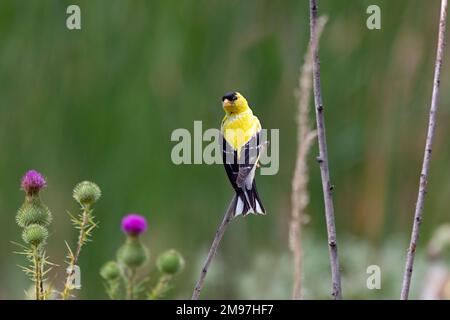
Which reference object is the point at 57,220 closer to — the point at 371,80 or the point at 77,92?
the point at 77,92

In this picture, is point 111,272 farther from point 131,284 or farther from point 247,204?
point 247,204

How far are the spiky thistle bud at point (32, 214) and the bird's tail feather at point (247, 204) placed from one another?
314 millimetres

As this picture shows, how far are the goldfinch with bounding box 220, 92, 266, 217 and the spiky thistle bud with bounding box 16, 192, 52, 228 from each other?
0.29 m

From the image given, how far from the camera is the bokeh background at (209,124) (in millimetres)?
2623

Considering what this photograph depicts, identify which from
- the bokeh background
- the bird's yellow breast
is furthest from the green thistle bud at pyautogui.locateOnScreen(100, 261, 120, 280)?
the bokeh background

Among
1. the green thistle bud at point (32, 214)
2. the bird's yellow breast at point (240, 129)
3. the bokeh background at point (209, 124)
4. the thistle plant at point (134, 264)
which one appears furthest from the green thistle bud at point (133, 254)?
the bokeh background at point (209, 124)

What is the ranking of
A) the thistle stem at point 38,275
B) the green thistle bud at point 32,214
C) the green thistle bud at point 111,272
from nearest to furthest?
1. the thistle stem at point 38,275
2. the green thistle bud at point 32,214
3. the green thistle bud at point 111,272

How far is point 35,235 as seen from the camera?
1.03m

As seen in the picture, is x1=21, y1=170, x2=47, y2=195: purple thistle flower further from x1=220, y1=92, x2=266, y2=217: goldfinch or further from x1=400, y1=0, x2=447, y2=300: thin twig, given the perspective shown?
x1=400, y1=0, x2=447, y2=300: thin twig

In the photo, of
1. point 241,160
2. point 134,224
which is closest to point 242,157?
point 241,160

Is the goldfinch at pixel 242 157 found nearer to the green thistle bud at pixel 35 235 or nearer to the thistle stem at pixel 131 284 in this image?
the green thistle bud at pixel 35 235

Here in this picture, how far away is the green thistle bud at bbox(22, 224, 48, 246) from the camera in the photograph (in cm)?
102
